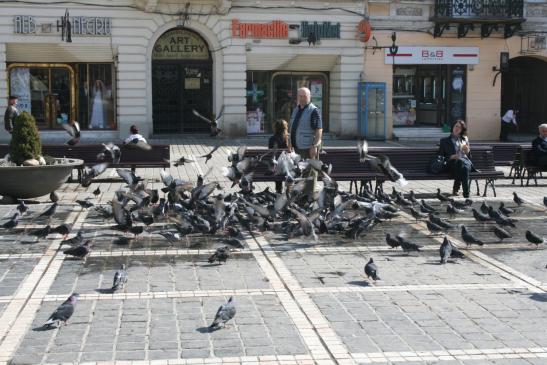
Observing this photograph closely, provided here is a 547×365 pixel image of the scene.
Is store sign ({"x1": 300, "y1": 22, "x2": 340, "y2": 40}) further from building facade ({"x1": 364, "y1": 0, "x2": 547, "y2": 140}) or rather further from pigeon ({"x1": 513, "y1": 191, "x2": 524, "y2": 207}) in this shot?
pigeon ({"x1": 513, "y1": 191, "x2": 524, "y2": 207})

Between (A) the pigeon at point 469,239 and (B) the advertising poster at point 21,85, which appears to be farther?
(B) the advertising poster at point 21,85

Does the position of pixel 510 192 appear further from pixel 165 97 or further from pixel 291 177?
pixel 165 97

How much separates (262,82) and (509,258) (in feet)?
71.4

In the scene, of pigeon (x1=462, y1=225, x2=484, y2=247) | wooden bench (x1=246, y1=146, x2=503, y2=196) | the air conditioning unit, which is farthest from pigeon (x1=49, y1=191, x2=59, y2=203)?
the air conditioning unit

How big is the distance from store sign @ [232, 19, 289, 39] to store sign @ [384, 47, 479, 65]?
3.95m

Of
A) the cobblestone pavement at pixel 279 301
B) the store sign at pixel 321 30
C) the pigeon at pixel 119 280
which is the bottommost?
the cobblestone pavement at pixel 279 301

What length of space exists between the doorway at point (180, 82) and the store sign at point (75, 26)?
2.11m

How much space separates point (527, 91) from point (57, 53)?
19.4 metres

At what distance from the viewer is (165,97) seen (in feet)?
98.9

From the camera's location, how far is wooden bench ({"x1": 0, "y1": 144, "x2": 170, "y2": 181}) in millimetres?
16641

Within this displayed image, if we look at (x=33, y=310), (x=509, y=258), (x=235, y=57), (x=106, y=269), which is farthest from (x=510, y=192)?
(x=235, y=57)

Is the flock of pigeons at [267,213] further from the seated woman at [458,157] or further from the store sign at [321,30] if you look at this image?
the store sign at [321,30]

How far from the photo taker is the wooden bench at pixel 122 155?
16.6 meters

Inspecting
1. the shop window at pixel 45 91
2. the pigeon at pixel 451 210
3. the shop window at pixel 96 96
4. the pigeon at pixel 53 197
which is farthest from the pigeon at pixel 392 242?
the shop window at pixel 45 91
